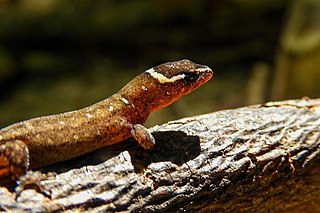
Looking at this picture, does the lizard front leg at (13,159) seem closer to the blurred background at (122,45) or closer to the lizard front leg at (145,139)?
the lizard front leg at (145,139)

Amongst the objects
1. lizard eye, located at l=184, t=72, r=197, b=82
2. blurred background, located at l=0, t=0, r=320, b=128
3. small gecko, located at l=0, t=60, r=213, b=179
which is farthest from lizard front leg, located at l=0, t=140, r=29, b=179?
blurred background, located at l=0, t=0, r=320, b=128

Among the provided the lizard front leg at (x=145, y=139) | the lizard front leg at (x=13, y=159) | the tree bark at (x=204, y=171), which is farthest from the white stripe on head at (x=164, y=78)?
the lizard front leg at (x=13, y=159)

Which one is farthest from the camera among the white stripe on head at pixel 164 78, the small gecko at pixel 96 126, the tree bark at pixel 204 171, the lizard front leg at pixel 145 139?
the white stripe on head at pixel 164 78

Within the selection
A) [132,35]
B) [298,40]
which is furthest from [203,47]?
[298,40]

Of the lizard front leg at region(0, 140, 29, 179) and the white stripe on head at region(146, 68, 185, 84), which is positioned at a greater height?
the white stripe on head at region(146, 68, 185, 84)

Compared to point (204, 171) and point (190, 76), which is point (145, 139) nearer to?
point (204, 171)

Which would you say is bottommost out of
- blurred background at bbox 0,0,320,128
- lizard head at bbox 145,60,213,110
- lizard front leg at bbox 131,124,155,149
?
lizard front leg at bbox 131,124,155,149

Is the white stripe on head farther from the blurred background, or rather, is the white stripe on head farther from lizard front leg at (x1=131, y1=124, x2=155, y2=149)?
the blurred background
